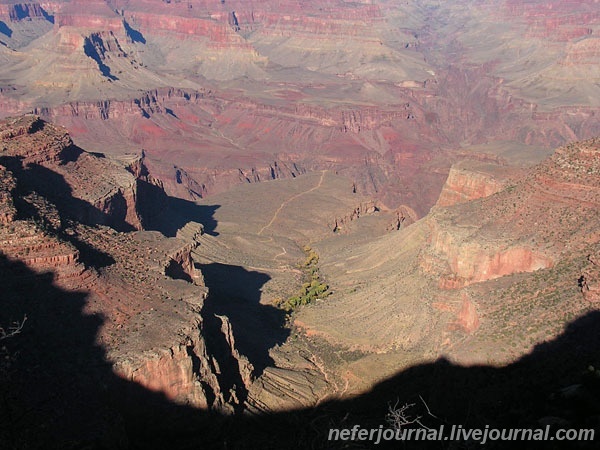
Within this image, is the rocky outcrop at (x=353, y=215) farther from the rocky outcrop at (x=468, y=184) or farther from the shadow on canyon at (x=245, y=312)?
the shadow on canyon at (x=245, y=312)

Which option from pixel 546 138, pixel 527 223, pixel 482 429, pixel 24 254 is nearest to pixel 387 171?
pixel 546 138

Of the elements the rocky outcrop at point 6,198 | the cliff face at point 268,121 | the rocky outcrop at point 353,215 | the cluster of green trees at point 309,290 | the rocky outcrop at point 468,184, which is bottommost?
the cliff face at point 268,121

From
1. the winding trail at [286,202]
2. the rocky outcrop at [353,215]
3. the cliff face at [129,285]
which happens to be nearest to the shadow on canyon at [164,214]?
the winding trail at [286,202]

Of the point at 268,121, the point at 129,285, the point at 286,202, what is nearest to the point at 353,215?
the point at 286,202

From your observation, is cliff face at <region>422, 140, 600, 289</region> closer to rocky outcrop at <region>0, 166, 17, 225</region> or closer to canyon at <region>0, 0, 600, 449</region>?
canyon at <region>0, 0, 600, 449</region>


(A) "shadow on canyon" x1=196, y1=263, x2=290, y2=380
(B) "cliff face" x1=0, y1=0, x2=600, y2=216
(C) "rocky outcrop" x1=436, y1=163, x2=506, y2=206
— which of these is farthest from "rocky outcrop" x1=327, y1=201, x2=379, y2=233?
(A) "shadow on canyon" x1=196, y1=263, x2=290, y2=380

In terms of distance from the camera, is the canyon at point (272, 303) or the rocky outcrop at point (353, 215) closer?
the canyon at point (272, 303)
